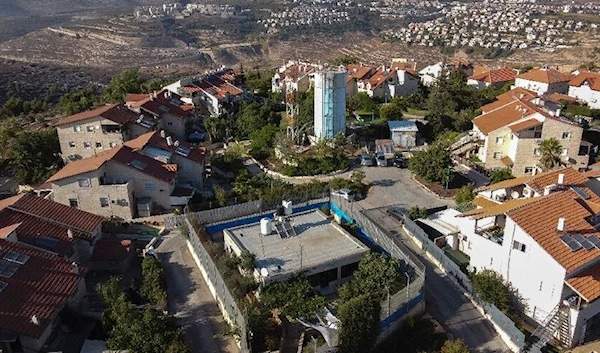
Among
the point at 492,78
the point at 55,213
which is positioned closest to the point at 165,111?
the point at 55,213

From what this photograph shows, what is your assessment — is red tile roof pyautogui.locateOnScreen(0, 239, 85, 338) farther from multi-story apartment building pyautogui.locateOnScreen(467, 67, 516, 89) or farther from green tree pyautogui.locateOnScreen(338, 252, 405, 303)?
multi-story apartment building pyautogui.locateOnScreen(467, 67, 516, 89)

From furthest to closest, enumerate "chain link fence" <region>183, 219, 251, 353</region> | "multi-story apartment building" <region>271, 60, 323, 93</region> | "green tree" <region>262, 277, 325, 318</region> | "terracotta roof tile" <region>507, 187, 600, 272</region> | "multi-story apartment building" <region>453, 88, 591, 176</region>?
1. "multi-story apartment building" <region>271, 60, 323, 93</region>
2. "multi-story apartment building" <region>453, 88, 591, 176</region>
3. "terracotta roof tile" <region>507, 187, 600, 272</region>
4. "green tree" <region>262, 277, 325, 318</region>
5. "chain link fence" <region>183, 219, 251, 353</region>

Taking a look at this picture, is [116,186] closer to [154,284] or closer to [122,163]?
[122,163]

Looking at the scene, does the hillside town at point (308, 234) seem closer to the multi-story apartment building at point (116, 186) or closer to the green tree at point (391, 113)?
the multi-story apartment building at point (116, 186)

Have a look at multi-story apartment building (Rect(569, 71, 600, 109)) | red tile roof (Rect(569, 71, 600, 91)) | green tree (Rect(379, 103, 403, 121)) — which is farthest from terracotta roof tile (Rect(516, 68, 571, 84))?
green tree (Rect(379, 103, 403, 121))

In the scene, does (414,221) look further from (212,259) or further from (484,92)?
(484,92)

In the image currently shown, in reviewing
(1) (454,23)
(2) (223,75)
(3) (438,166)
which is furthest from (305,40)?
(3) (438,166)
